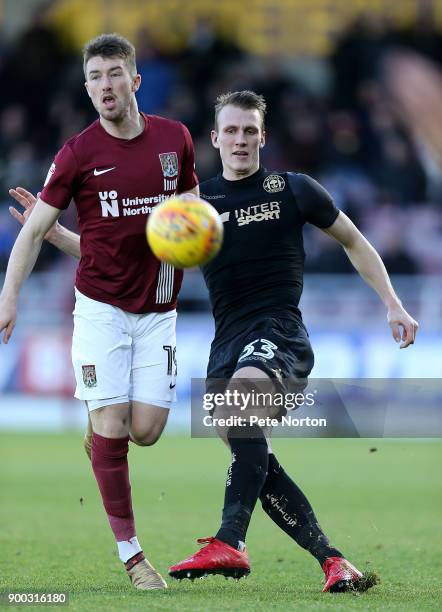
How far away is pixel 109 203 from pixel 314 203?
1.02 meters

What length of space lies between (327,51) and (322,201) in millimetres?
15528

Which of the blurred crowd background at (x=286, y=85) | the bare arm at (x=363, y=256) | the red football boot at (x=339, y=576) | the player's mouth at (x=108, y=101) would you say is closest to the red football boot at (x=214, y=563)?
the red football boot at (x=339, y=576)

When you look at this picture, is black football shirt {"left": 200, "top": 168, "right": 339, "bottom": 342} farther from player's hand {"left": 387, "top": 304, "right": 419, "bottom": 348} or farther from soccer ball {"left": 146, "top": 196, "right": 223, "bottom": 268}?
soccer ball {"left": 146, "top": 196, "right": 223, "bottom": 268}

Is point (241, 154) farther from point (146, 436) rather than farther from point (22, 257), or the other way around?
point (146, 436)

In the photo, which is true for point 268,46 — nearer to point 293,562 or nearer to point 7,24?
point 7,24

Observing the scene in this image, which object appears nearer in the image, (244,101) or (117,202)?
(117,202)

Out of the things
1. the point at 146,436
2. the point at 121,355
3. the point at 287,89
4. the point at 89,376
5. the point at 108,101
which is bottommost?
the point at 146,436

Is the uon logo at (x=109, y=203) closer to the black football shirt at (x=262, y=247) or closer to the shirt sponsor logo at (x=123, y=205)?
the shirt sponsor logo at (x=123, y=205)

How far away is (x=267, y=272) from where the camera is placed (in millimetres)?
5652

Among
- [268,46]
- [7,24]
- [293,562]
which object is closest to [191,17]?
[268,46]

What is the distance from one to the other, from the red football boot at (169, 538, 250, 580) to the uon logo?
1.67 metres

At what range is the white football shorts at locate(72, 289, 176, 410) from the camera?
18.1ft

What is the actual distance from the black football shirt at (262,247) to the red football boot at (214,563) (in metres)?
1.17

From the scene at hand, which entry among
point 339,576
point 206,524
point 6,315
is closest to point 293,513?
point 339,576
